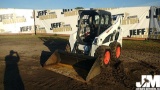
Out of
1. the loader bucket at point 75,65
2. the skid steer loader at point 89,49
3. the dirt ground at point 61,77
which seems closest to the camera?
the dirt ground at point 61,77

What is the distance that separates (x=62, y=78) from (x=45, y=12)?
16.4 metres

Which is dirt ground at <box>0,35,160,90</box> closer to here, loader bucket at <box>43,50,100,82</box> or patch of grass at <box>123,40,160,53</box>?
loader bucket at <box>43,50,100,82</box>

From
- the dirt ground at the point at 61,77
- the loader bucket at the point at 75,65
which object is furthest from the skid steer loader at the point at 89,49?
the dirt ground at the point at 61,77

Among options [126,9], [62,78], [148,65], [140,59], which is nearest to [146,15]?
[126,9]

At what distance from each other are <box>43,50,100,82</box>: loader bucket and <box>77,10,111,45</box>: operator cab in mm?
1211

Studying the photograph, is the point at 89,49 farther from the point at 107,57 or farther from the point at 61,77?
the point at 61,77

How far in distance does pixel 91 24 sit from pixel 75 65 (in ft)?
7.66

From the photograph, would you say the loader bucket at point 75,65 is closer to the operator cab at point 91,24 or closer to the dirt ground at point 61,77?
the dirt ground at point 61,77

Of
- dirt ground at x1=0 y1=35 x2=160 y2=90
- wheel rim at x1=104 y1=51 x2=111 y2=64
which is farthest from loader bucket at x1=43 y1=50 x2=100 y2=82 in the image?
wheel rim at x1=104 y1=51 x2=111 y2=64

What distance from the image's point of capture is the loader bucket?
6.37 m

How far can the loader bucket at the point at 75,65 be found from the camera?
6.37m

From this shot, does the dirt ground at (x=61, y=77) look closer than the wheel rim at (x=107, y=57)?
Yes

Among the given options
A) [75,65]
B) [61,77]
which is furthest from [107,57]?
[61,77]

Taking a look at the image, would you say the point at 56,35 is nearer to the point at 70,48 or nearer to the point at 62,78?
the point at 70,48
